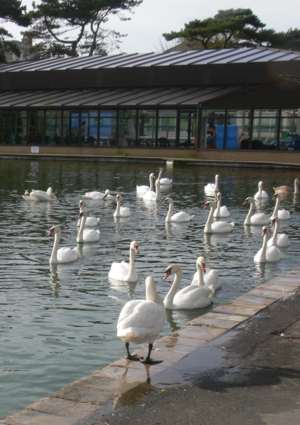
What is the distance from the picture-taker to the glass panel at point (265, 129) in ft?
146

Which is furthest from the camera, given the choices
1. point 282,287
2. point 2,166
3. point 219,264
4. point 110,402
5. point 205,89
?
point 205,89

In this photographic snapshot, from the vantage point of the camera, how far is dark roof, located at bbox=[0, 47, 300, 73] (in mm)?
47062

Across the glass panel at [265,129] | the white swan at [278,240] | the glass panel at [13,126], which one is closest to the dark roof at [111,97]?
the glass panel at [13,126]

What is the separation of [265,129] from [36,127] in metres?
17.5

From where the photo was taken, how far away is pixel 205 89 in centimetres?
4809

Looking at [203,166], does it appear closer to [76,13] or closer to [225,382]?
[225,382]

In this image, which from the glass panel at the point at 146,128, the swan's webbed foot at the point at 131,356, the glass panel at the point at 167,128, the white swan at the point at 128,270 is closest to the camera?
the swan's webbed foot at the point at 131,356

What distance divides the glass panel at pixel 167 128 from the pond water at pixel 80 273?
21148mm

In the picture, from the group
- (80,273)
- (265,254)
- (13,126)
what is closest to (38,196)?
(80,273)

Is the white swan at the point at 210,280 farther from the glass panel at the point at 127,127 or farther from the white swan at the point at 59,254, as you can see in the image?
the glass panel at the point at 127,127

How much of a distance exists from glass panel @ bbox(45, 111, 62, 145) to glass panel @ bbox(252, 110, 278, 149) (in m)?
14.7

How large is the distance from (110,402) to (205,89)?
143 feet

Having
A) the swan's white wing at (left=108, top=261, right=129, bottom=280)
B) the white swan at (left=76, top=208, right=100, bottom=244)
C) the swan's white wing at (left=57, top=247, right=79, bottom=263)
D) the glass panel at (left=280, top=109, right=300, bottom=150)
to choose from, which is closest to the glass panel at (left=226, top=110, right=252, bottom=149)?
the glass panel at (left=280, top=109, right=300, bottom=150)

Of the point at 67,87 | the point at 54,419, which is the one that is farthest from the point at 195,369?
the point at 67,87
